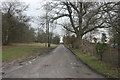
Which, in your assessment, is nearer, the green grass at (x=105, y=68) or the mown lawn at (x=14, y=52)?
the green grass at (x=105, y=68)

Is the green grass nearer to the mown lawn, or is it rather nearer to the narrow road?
the narrow road

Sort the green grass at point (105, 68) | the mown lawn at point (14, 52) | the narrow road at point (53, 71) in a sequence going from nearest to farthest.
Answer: the narrow road at point (53, 71)
the green grass at point (105, 68)
the mown lawn at point (14, 52)

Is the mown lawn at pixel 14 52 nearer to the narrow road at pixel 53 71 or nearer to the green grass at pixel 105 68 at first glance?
the narrow road at pixel 53 71

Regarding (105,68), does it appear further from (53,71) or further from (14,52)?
(14,52)

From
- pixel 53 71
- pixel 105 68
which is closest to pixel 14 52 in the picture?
pixel 53 71

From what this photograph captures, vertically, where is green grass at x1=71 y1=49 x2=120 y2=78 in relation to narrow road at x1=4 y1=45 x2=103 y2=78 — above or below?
above

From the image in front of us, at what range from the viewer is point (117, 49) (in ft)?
37.9

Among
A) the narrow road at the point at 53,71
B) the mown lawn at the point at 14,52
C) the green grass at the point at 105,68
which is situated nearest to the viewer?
the narrow road at the point at 53,71

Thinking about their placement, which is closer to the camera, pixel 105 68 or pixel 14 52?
pixel 105 68

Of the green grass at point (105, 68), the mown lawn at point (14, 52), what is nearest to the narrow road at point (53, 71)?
the green grass at point (105, 68)

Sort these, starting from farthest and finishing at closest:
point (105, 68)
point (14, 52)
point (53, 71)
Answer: point (14, 52)
point (105, 68)
point (53, 71)

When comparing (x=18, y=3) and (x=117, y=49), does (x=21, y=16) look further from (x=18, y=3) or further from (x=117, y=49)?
(x=117, y=49)

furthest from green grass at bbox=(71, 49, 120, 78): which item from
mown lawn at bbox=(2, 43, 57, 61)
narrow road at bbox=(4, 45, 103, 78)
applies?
mown lawn at bbox=(2, 43, 57, 61)

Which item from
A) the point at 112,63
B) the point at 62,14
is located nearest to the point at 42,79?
the point at 112,63
